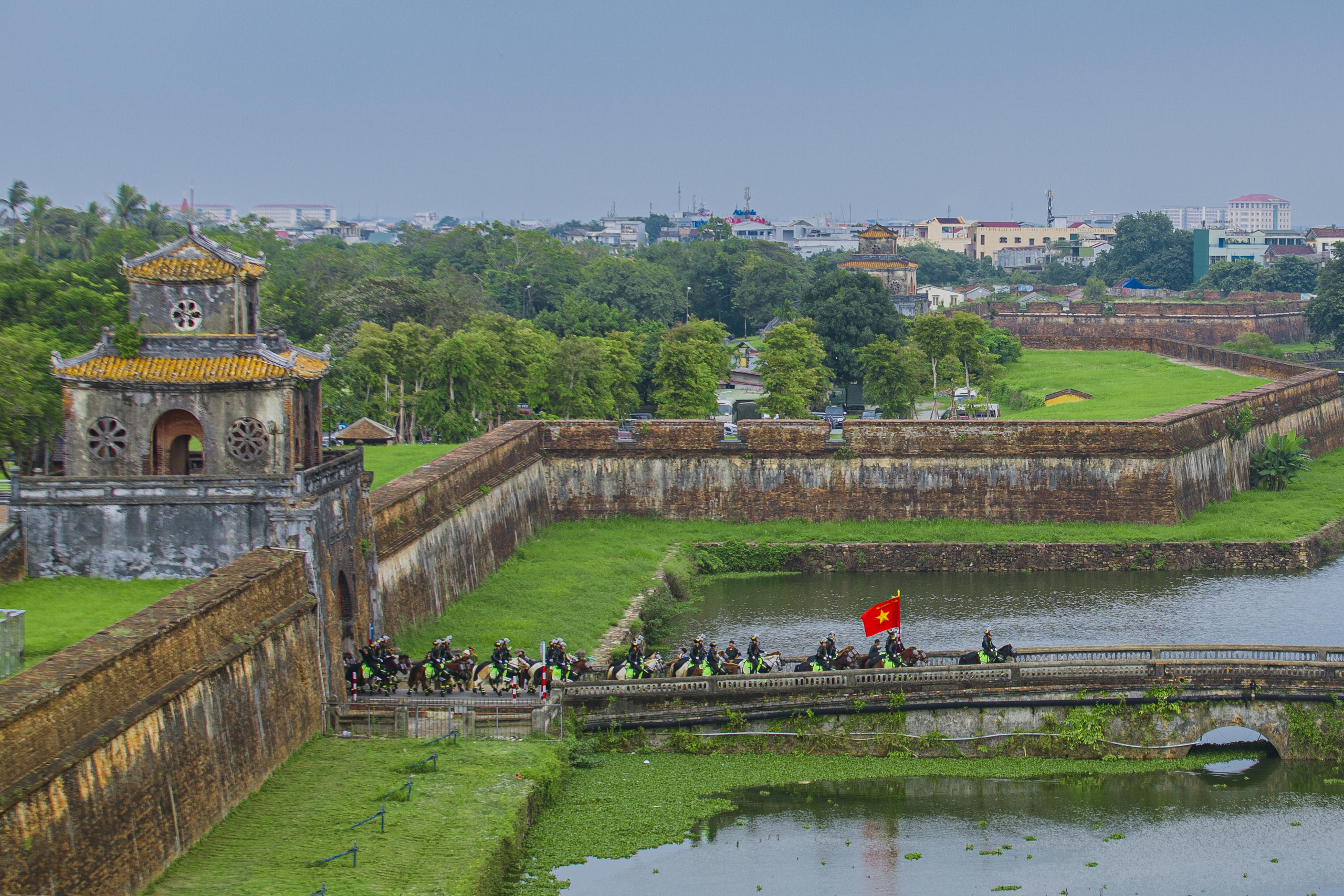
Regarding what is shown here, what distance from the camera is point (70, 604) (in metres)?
24.1

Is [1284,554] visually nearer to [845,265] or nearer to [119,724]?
[119,724]

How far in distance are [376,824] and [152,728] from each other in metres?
3.29

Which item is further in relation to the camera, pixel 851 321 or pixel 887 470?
pixel 851 321

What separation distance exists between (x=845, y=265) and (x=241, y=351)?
88.9 meters

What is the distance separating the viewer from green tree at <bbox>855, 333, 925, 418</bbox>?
64.5m

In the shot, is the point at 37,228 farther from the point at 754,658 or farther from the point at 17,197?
the point at 754,658

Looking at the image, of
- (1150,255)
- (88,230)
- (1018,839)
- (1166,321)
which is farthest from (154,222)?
(1150,255)

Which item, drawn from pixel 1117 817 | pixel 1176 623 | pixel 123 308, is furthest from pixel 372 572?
pixel 123 308

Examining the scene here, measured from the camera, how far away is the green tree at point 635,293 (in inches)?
3937

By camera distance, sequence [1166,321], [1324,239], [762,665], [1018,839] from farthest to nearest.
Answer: [1324,239]
[1166,321]
[762,665]
[1018,839]

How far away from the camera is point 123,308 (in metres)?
49.8

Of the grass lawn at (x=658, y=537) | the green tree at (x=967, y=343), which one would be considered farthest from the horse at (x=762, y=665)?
the green tree at (x=967, y=343)

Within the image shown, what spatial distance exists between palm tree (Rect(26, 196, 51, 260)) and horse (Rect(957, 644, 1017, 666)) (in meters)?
68.6

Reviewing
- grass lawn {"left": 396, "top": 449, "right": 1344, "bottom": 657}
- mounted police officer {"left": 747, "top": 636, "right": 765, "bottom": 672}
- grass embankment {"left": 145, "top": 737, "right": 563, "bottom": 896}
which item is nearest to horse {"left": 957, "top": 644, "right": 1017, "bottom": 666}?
mounted police officer {"left": 747, "top": 636, "right": 765, "bottom": 672}
